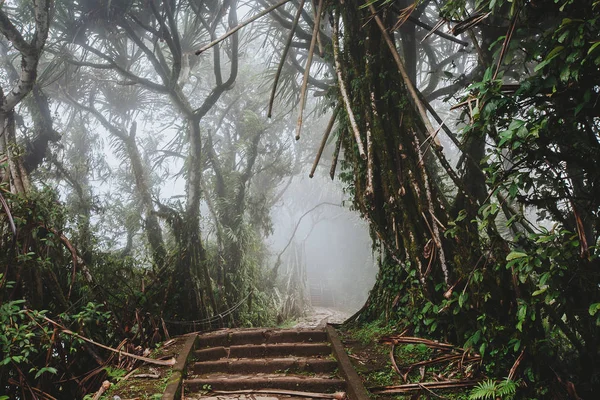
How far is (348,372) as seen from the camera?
3.27 meters

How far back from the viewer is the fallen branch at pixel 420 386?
277cm

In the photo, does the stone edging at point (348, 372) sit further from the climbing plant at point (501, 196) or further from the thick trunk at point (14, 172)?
the thick trunk at point (14, 172)

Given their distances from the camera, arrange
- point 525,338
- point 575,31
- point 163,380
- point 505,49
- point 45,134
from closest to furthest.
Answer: point 575,31 → point 505,49 → point 525,338 → point 163,380 → point 45,134

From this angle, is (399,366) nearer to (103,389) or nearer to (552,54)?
(103,389)

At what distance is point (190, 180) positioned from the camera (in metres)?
7.36

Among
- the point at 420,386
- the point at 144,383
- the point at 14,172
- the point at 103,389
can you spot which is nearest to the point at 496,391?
the point at 420,386

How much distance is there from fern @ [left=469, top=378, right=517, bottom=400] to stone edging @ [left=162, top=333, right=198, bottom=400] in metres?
2.08

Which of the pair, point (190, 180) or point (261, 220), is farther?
point (261, 220)

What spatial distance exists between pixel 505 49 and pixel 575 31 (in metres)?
0.41

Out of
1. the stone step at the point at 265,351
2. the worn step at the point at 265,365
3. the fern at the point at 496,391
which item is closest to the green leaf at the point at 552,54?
the fern at the point at 496,391

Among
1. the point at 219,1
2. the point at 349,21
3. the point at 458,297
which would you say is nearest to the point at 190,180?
the point at 219,1

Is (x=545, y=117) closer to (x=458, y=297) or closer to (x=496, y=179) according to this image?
(x=496, y=179)

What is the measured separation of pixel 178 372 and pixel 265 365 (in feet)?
2.58

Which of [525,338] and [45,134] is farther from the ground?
[45,134]
